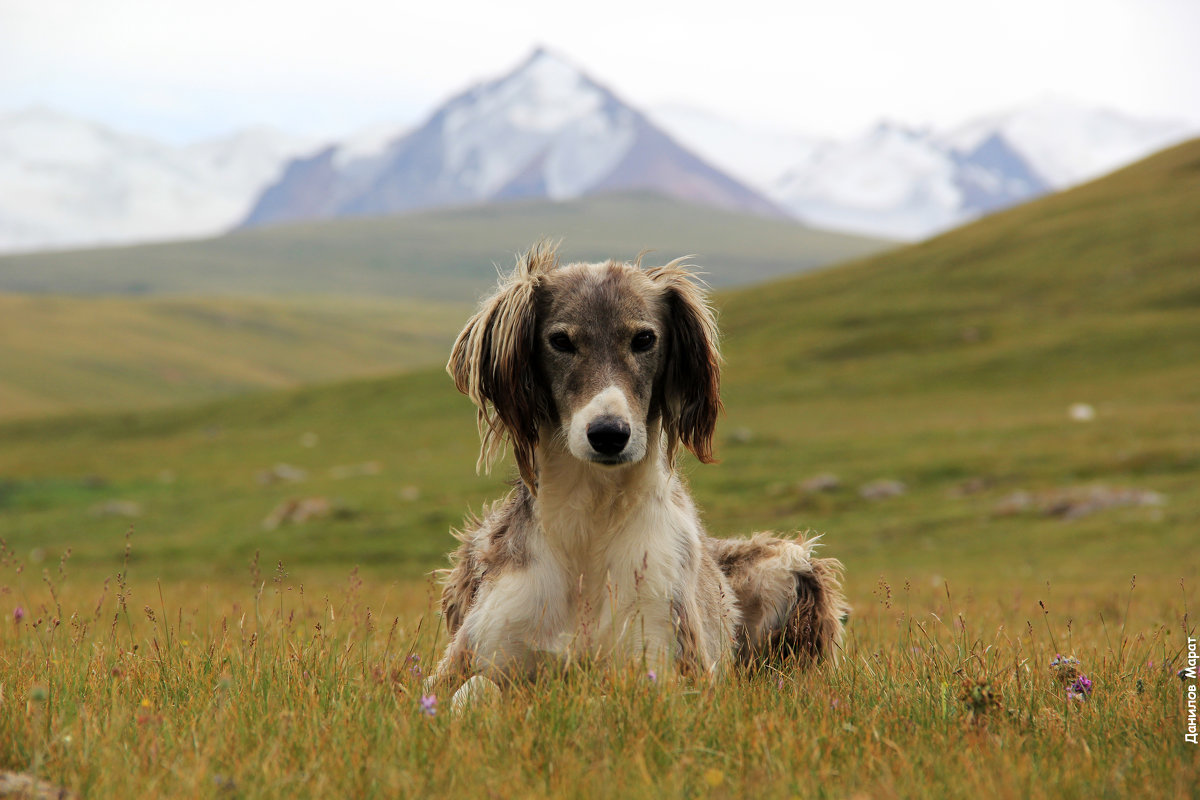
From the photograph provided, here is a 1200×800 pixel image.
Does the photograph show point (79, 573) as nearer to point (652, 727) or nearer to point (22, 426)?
point (652, 727)

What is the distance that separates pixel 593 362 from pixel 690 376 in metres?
0.87

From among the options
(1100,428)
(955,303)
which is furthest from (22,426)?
(1100,428)

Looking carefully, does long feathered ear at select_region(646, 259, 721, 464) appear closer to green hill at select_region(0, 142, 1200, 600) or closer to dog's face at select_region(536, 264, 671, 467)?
Answer: dog's face at select_region(536, 264, 671, 467)

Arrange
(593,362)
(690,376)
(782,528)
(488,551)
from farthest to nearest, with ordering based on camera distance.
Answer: (782,528) → (488,551) → (690,376) → (593,362)

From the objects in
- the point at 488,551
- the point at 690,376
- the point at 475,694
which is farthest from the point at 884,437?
the point at 475,694

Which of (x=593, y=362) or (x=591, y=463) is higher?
(x=593, y=362)

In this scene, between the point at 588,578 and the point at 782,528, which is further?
the point at 782,528

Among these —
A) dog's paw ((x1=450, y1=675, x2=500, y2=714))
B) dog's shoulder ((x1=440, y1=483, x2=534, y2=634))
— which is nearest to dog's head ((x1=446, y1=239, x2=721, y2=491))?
dog's shoulder ((x1=440, y1=483, x2=534, y2=634))

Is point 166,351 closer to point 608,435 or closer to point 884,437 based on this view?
point 884,437

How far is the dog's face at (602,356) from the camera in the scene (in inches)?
225

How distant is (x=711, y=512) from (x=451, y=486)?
39.6 feet

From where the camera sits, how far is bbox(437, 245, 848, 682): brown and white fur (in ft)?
19.9

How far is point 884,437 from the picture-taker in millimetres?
40750

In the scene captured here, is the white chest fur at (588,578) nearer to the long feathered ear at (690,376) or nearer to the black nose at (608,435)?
the long feathered ear at (690,376)
